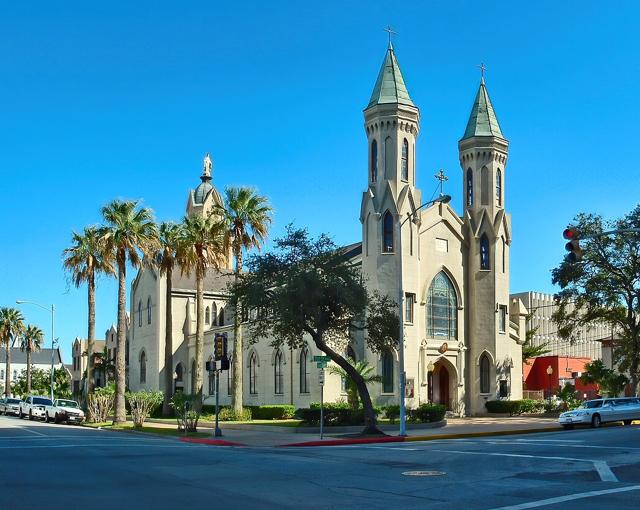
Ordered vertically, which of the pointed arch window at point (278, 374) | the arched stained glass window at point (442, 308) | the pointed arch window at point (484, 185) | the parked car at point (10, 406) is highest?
the pointed arch window at point (484, 185)

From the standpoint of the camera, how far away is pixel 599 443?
25156 millimetres

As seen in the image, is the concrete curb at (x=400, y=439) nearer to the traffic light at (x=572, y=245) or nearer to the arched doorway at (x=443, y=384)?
the traffic light at (x=572, y=245)

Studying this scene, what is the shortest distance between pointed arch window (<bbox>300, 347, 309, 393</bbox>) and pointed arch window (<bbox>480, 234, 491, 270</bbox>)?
12.7m

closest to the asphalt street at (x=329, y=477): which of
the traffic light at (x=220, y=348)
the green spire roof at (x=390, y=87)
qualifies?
the traffic light at (x=220, y=348)

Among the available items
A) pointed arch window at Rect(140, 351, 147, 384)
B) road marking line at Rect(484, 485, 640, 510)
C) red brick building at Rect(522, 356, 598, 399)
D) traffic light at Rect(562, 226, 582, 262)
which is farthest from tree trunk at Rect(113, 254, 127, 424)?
red brick building at Rect(522, 356, 598, 399)

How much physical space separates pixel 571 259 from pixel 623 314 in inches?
1199

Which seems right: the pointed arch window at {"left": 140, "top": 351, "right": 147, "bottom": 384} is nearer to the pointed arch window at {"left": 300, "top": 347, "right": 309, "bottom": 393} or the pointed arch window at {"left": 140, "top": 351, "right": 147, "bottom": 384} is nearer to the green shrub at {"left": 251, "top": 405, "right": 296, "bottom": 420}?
the pointed arch window at {"left": 300, "top": 347, "right": 309, "bottom": 393}

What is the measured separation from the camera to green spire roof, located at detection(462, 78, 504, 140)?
2117 inches

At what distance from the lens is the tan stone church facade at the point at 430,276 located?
4766cm

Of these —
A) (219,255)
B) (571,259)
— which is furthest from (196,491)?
(219,255)

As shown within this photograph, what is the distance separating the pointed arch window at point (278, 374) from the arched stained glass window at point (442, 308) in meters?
10.5

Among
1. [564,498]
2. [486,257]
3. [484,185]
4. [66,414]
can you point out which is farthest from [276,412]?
[564,498]

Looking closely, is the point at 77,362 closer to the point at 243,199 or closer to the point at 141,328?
the point at 141,328

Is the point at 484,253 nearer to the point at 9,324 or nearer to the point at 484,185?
the point at 484,185
